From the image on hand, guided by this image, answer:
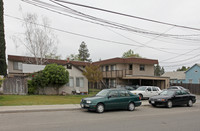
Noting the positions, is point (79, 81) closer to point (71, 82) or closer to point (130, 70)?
point (71, 82)

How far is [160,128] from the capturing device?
318 inches

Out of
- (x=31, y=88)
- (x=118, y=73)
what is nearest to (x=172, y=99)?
(x=31, y=88)

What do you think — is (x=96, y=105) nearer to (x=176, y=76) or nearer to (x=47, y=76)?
(x=47, y=76)

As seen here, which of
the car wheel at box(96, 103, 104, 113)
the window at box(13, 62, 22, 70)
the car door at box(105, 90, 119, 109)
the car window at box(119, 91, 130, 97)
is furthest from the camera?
the window at box(13, 62, 22, 70)

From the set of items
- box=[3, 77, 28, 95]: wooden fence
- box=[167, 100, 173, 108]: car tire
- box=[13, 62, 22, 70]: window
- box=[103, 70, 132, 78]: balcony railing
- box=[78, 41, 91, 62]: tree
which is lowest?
box=[167, 100, 173, 108]: car tire

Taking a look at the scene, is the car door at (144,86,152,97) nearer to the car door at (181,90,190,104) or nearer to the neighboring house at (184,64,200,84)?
the car door at (181,90,190,104)

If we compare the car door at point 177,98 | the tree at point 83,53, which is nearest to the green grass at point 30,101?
the car door at point 177,98

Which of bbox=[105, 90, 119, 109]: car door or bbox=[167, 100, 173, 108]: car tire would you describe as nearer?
bbox=[105, 90, 119, 109]: car door

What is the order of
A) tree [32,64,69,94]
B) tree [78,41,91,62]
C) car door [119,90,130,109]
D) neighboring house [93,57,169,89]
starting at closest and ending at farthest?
car door [119,90,130,109], tree [32,64,69,94], neighboring house [93,57,169,89], tree [78,41,91,62]

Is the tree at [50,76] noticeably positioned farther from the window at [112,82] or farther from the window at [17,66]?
the window at [112,82]

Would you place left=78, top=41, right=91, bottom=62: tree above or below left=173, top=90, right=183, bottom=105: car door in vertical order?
above

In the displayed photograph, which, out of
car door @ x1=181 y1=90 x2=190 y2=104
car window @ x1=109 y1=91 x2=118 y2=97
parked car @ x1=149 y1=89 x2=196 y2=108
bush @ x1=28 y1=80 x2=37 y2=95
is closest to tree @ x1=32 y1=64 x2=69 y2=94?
bush @ x1=28 y1=80 x2=37 y2=95

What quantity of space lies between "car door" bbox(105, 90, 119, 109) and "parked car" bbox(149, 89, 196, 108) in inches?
166

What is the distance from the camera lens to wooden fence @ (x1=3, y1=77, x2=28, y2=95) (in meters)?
21.2
